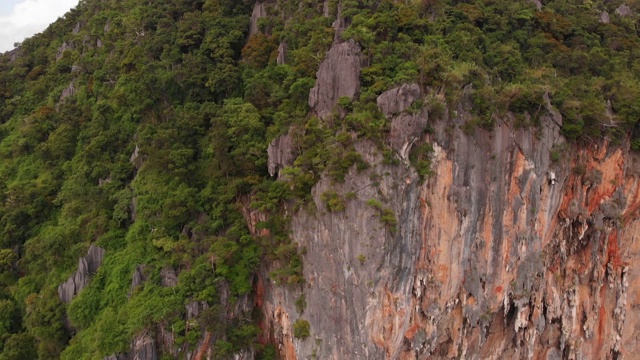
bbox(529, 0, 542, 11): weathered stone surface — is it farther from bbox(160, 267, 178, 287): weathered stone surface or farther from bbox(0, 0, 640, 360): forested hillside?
bbox(160, 267, 178, 287): weathered stone surface

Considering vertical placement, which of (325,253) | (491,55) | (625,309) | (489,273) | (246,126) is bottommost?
(625,309)

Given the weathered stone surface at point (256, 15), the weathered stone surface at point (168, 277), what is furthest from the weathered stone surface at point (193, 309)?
the weathered stone surface at point (256, 15)

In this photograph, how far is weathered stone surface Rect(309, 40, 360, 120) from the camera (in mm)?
16297

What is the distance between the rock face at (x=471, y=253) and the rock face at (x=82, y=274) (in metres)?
7.15

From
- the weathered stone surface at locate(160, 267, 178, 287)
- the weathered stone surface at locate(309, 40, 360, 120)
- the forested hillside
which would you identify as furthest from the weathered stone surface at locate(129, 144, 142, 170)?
the weathered stone surface at locate(309, 40, 360, 120)

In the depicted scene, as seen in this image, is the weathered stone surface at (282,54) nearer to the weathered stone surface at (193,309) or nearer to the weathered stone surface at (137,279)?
the weathered stone surface at (137,279)

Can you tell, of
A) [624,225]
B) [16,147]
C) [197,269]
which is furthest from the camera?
[16,147]

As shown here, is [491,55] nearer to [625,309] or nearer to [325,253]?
[325,253]

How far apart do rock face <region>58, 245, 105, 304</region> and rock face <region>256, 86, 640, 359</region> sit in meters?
7.15

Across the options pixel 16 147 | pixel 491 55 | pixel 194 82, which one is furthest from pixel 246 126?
pixel 16 147

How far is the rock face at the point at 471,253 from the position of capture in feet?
49.4

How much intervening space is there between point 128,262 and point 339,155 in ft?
32.1

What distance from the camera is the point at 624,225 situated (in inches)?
789

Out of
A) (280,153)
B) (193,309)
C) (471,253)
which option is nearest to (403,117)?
(280,153)
